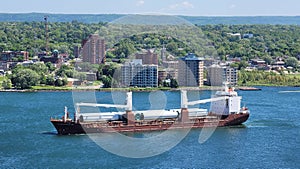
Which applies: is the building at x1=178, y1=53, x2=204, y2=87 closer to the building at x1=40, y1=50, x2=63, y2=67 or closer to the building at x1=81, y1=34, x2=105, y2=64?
the building at x1=81, y1=34, x2=105, y2=64

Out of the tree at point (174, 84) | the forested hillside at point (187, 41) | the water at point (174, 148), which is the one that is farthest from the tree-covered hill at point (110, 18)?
the water at point (174, 148)

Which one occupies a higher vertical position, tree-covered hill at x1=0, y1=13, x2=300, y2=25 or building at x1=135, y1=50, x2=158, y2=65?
tree-covered hill at x1=0, y1=13, x2=300, y2=25

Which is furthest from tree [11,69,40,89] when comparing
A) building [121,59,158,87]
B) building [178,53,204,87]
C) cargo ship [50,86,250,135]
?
cargo ship [50,86,250,135]

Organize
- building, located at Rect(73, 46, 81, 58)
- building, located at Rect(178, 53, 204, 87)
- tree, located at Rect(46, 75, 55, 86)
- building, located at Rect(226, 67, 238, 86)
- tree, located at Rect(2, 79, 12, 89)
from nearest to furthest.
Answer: tree, located at Rect(2, 79, 12, 89) < tree, located at Rect(46, 75, 55, 86) < building, located at Rect(178, 53, 204, 87) < building, located at Rect(226, 67, 238, 86) < building, located at Rect(73, 46, 81, 58)

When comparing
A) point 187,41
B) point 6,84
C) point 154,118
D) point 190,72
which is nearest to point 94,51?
point 187,41

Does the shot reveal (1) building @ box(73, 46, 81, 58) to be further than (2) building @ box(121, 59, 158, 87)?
Yes

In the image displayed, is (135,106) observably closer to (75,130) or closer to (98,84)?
(75,130)

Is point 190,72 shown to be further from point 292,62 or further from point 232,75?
point 292,62
